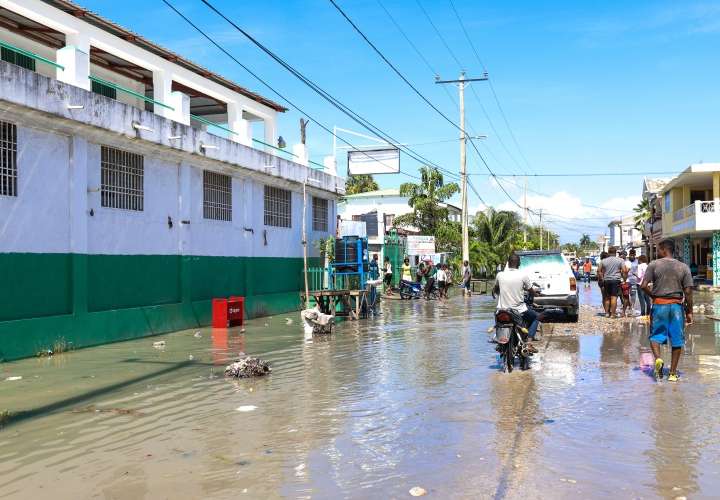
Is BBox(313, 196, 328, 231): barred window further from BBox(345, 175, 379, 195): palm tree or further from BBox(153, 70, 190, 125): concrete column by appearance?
BBox(345, 175, 379, 195): palm tree

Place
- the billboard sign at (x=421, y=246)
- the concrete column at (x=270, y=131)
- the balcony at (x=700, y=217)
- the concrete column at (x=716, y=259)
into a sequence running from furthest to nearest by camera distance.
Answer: the billboard sign at (x=421, y=246) → the concrete column at (x=716, y=259) → the balcony at (x=700, y=217) → the concrete column at (x=270, y=131)

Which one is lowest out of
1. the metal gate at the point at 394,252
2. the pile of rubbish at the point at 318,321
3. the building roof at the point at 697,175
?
the pile of rubbish at the point at 318,321

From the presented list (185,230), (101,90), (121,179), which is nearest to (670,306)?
(121,179)

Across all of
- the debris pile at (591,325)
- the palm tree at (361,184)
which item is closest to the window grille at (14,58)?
the debris pile at (591,325)

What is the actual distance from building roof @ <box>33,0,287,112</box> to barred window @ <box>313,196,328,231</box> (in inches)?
194

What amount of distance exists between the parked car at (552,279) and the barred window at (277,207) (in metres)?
8.86

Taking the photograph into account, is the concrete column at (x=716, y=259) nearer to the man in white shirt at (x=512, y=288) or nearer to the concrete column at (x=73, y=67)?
the man in white shirt at (x=512, y=288)

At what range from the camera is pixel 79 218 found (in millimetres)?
13211

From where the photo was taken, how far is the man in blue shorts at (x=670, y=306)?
8633 mm

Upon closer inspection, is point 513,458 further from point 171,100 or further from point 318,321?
point 171,100

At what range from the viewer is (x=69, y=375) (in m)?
9.97

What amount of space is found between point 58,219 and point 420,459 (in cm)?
988

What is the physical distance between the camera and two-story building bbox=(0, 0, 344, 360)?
11.9 metres

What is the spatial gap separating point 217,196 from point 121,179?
14.3 ft
